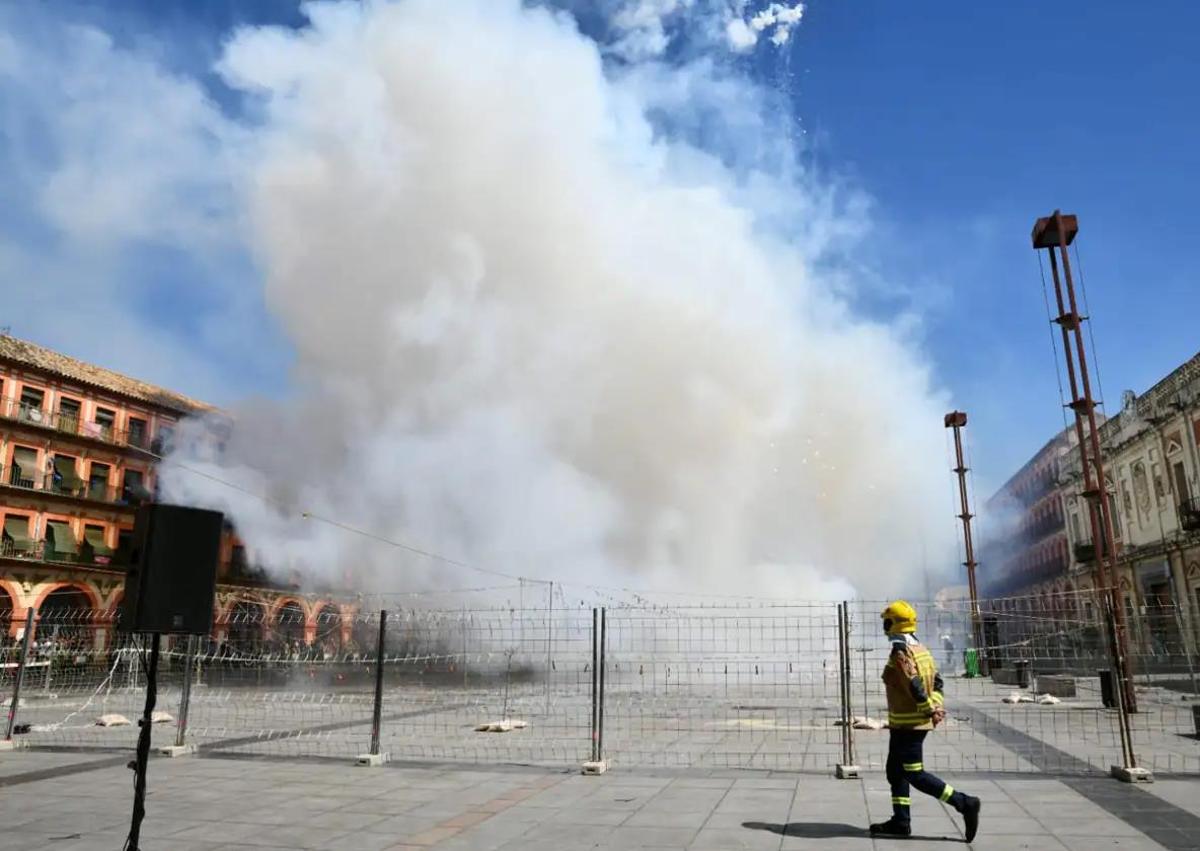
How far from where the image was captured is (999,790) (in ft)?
24.5

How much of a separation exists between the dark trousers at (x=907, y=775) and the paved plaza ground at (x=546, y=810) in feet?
0.85

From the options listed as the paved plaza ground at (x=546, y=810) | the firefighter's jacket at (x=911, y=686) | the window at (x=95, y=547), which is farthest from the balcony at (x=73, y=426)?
the firefighter's jacket at (x=911, y=686)

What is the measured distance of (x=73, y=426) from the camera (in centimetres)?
3703

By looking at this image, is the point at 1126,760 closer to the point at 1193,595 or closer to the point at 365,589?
the point at 1193,595

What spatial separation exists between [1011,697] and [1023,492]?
4917 centimetres

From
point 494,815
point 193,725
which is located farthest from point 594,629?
point 193,725

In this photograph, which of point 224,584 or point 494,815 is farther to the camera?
point 224,584

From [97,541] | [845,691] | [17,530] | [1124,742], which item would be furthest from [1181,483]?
[17,530]

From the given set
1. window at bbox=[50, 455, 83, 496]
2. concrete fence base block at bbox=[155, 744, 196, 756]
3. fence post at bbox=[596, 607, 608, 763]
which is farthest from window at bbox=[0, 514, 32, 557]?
fence post at bbox=[596, 607, 608, 763]

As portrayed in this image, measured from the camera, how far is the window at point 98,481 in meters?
37.6

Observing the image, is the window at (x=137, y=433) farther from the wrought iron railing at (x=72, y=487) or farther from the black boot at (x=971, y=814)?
the black boot at (x=971, y=814)

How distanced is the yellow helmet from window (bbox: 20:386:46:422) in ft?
126

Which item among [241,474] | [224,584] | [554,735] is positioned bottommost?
[554,735]

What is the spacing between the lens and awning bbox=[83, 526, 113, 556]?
36.5 m
